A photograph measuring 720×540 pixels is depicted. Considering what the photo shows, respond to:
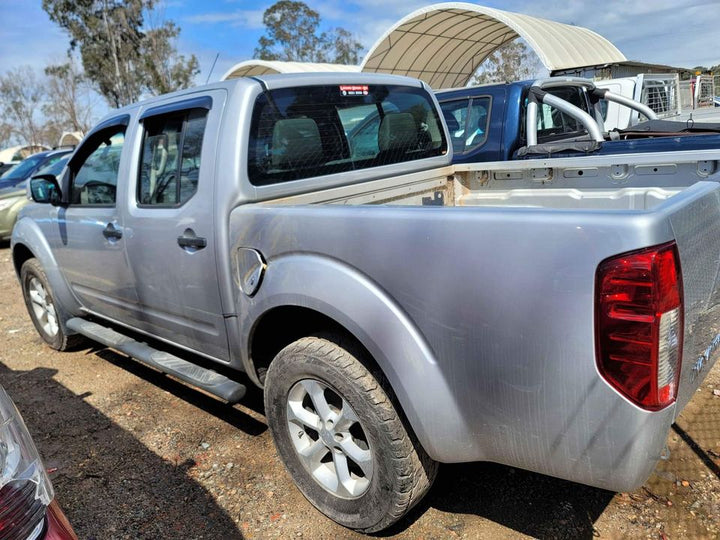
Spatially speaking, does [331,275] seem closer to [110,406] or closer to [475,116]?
[110,406]

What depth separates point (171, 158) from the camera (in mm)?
3051

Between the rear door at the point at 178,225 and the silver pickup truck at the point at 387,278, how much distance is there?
0.01 metres

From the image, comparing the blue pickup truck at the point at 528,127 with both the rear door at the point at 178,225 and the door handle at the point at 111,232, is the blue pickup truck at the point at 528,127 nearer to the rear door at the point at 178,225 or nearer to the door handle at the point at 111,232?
the rear door at the point at 178,225

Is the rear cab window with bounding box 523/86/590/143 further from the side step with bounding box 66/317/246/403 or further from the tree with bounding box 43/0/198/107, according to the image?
the tree with bounding box 43/0/198/107

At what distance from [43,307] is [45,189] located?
124 centimetres

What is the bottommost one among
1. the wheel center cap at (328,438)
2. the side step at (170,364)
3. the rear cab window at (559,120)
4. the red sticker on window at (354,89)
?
the wheel center cap at (328,438)

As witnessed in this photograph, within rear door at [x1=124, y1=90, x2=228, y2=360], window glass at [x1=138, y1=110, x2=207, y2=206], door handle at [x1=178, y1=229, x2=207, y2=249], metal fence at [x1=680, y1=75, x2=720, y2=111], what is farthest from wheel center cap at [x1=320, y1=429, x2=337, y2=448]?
metal fence at [x1=680, y1=75, x2=720, y2=111]

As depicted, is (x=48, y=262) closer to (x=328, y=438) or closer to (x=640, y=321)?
(x=328, y=438)

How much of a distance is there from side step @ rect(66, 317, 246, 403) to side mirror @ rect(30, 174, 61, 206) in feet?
2.99

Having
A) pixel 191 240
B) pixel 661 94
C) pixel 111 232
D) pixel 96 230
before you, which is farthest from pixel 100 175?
pixel 661 94

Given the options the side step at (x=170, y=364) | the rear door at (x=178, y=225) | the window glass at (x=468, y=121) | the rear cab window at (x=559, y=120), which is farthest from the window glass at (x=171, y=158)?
the rear cab window at (x=559, y=120)

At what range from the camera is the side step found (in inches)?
110

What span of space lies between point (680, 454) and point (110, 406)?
343 centimetres

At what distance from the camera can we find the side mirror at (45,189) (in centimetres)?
390
